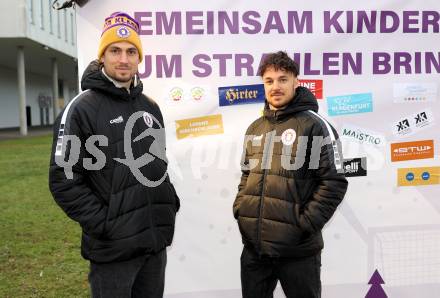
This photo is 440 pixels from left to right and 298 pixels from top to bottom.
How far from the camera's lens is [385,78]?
2982 millimetres

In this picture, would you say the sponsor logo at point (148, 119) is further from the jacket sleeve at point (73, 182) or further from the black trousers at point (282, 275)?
the black trousers at point (282, 275)

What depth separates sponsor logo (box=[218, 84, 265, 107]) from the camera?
2934mm

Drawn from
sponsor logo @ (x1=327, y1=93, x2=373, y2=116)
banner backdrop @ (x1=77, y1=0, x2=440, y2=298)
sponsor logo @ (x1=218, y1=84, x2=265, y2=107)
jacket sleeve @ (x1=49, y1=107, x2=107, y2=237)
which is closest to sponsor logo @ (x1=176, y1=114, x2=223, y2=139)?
banner backdrop @ (x1=77, y1=0, x2=440, y2=298)

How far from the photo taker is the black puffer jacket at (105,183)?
6.08ft

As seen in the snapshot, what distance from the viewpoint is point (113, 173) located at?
192cm

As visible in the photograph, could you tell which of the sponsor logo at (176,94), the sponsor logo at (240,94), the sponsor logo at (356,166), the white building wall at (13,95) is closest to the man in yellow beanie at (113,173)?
the sponsor logo at (176,94)

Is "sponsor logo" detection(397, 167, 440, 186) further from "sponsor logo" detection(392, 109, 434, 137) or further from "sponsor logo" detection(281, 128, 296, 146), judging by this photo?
"sponsor logo" detection(281, 128, 296, 146)

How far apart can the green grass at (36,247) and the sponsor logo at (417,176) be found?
96.1 inches

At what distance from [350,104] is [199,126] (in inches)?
37.6

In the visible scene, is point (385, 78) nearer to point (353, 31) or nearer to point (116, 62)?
point (353, 31)

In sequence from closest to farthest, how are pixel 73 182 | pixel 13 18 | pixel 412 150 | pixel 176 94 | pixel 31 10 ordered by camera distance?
1. pixel 73 182
2. pixel 176 94
3. pixel 412 150
4. pixel 13 18
5. pixel 31 10

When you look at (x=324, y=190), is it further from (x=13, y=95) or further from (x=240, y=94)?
(x=13, y=95)

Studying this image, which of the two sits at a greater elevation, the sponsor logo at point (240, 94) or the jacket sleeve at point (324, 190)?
the sponsor logo at point (240, 94)

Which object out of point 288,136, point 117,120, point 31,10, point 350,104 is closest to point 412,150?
point 350,104
